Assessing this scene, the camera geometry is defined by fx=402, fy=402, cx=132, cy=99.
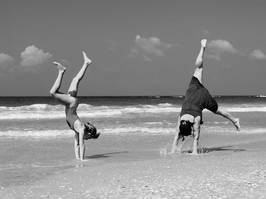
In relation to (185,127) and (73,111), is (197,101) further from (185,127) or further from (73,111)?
(73,111)

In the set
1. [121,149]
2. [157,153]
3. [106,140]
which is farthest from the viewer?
[106,140]

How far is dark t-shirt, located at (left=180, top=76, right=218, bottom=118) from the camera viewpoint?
9.69 metres

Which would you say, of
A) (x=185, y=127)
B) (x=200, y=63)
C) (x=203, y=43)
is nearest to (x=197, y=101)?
(x=185, y=127)

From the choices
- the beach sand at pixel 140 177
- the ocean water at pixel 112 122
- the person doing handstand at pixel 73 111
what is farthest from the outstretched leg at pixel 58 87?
the ocean water at pixel 112 122

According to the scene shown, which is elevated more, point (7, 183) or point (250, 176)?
point (250, 176)

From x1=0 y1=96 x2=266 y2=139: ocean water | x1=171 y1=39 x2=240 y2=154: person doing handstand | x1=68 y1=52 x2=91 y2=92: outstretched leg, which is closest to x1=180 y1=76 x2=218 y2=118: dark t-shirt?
x1=171 y1=39 x2=240 y2=154: person doing handstand

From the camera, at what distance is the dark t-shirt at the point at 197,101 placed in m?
9.69

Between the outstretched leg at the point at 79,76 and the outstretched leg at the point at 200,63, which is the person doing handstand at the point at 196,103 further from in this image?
the outstretched leg at the point at 79,76

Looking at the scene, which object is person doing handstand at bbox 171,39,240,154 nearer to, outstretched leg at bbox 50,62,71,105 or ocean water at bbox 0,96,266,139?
outstretched leg at bbox 50,62,71,105

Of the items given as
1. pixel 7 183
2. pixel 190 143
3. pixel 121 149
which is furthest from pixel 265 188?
pixel 190 143

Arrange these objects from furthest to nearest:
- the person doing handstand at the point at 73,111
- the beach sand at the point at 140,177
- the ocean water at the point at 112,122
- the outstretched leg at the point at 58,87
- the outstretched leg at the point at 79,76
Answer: the ocean water at the point at 112,122 → the outstretched leg at the point at 79,76 → the person doing handstand at the point at 73,111 → the outstretched leg at the point at 58,87 → the beach sand at the point at 140,177

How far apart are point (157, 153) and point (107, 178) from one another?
153 inches

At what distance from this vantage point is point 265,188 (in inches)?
216

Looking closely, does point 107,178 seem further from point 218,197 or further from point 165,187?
point 218,197
